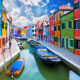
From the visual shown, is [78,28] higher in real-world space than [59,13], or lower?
A: lower

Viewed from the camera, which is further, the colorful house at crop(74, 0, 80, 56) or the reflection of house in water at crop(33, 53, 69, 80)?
the colorful house at crop(74, 0, 80, 56)

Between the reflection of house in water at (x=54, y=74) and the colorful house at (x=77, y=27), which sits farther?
the colorful house at (x=77, y=27)

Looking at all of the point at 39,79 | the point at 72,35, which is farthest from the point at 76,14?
the point at 39,79

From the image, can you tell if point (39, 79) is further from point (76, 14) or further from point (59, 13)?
point (59, 13)

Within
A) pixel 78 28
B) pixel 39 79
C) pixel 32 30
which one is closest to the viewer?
pixel 39 79

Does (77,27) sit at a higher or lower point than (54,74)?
higher

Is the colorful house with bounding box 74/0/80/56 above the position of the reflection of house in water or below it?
above

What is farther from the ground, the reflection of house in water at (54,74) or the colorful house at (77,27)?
the colorful house at (77,27)

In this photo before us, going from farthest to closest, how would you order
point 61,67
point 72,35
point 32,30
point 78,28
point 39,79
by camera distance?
point 32,30, point 72,35, point 78,28, point 61,67, point 39,79

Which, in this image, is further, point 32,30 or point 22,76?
point 32,30

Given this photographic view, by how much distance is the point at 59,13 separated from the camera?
21922mm

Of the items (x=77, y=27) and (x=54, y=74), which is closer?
(x=54, y=74)

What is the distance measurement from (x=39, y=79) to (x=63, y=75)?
2.64 meters

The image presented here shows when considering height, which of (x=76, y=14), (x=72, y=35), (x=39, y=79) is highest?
(x=76, y=14)
